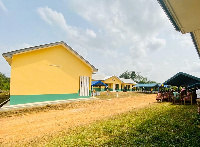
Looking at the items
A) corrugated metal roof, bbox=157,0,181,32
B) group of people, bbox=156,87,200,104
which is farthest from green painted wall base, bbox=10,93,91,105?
corrugated metal roof, bbox=157,0,181,32

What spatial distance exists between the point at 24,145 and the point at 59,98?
1069cm

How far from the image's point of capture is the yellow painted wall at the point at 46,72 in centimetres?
1281

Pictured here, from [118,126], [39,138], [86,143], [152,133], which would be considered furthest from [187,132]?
[39,138]

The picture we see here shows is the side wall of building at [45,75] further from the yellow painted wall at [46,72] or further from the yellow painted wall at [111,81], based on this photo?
the yellow painted wall at [111,81]

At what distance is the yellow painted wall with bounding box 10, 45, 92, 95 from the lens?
12.8 metres

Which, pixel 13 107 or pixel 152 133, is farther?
pixel 13 107

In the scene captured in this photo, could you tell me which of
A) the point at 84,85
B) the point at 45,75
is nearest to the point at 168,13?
the point at 45,75

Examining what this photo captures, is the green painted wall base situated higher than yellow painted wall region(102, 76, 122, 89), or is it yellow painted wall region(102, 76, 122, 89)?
yellow painted wall region(102, 76, 122, 89)

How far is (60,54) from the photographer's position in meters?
16.1

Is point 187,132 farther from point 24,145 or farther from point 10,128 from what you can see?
point 10,128

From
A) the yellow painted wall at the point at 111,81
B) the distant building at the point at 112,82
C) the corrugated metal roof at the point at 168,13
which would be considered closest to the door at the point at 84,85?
the corrugated metal roof at the point at 168,13

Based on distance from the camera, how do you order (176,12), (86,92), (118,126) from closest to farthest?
(176,12)
(118,126)
(86,92)

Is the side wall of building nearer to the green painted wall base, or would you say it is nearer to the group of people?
the green painted wall base

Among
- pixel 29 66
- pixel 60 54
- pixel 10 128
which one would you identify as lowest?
pixel 10 128
